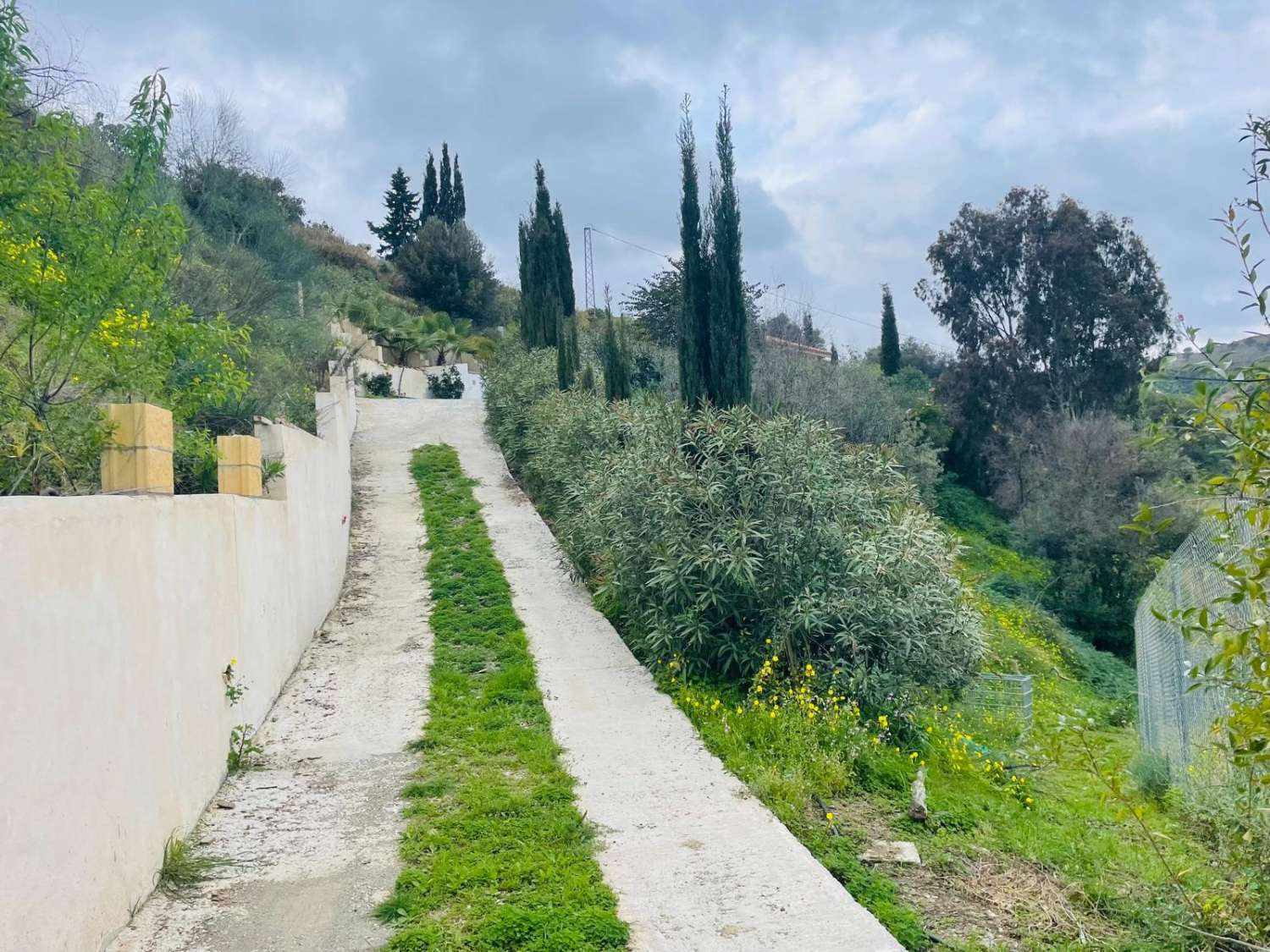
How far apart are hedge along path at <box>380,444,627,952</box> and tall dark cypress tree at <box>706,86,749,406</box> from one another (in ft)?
11.0

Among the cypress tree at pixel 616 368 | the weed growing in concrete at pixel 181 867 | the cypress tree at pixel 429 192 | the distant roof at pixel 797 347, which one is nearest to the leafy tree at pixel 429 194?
the cypress tree at pixel 429 192

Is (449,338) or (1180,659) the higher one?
(449,338)

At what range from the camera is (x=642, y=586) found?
315 inches

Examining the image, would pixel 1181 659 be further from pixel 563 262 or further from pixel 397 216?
pixel 397 216

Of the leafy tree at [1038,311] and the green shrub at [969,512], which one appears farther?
the leafy tree at [1038,311]

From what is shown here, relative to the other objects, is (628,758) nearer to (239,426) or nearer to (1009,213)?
(239,426)

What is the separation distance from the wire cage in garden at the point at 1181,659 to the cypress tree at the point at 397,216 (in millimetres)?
47245

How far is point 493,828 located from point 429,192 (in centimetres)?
4928

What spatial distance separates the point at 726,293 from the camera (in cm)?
957

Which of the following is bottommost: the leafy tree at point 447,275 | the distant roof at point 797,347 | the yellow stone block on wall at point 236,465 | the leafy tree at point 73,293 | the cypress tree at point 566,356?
the yellow stone block on wall at point 236,465

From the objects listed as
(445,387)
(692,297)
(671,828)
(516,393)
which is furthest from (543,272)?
(671,828)

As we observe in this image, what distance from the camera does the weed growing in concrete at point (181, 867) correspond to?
13.6 feet

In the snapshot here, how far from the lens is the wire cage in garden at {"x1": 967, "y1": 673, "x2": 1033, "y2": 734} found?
9.46m

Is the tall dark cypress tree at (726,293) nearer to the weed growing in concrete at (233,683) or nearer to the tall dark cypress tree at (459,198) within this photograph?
the weed growing in concrete at (233,683)
